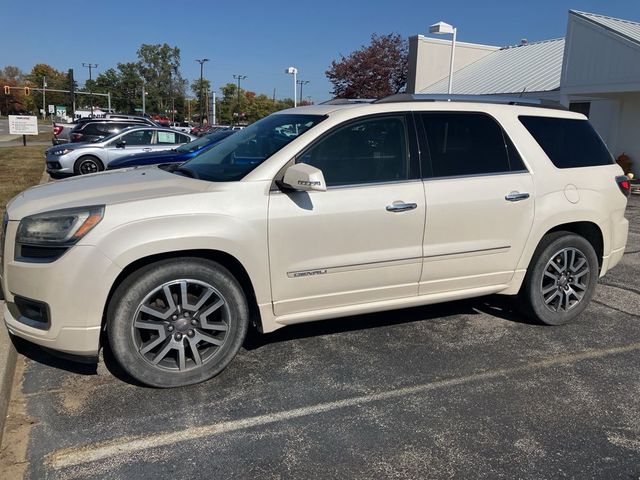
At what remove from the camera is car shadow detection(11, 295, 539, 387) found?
148 inches

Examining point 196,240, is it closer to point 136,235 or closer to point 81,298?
point 136,235

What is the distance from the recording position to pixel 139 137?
49.3ft

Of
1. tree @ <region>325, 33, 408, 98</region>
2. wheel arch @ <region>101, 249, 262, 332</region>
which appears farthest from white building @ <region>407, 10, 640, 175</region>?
wheel arch @ <region>101, 249, 262, 332</region>

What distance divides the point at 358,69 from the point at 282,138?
2877cm

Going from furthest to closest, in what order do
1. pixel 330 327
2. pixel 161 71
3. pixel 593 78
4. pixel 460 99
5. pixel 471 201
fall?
pixel 161 71 → pixel 593 78 → pixel 330 327 → pixel 460 99 → pixel 471 201

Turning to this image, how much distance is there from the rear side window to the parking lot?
1483 mm

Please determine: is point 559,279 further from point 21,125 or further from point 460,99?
point 21,125

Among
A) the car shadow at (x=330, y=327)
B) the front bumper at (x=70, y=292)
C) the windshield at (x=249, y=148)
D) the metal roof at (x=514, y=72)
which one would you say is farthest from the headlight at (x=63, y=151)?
the metal roof at (x=514, y=72)

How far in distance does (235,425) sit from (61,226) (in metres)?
1.54

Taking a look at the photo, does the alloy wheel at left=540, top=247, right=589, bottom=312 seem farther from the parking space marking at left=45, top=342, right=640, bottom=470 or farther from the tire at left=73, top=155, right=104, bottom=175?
the tire at left=73, top=155, right=104, bottom=175

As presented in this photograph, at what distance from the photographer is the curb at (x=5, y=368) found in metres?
3.16

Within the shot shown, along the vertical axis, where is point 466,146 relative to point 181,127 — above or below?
below

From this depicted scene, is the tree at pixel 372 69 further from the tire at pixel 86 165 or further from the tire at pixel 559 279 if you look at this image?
the tire at pixel 559 279

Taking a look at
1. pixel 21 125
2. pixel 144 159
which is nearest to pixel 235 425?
pixel 144 159
